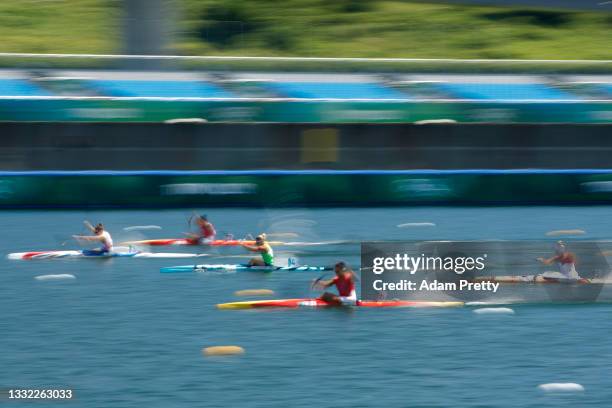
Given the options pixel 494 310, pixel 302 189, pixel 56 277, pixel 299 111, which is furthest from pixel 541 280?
pixel 299 111

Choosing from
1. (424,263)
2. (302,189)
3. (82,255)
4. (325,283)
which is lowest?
(325,283)

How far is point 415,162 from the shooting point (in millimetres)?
31625

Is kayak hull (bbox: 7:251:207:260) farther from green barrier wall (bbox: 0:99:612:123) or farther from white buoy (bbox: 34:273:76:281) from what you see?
green barrier wall (bbox: 0:99:612:123)

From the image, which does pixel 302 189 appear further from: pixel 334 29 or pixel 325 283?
pixel 334 29

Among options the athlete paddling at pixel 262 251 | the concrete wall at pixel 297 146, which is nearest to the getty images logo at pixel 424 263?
the athlete paddling at pixel 262 251

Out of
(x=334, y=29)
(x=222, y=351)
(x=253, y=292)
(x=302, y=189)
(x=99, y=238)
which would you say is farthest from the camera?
(x=334, y=29)

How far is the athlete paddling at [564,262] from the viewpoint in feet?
59.1

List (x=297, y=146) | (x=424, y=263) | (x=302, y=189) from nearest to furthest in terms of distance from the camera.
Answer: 1. (x=424, y=263)
2. (x=302, y=189)
3. (x=297, y=146)

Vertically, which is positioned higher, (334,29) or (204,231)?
(334,29)

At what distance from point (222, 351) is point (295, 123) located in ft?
51.8

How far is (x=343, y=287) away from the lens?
18969 mm

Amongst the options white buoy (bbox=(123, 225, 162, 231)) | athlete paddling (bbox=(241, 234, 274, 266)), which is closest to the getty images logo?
athlete paddling (bbox=(241, 234, 274, 266))

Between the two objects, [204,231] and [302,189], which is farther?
[302,189]

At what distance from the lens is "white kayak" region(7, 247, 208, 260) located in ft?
75.1
